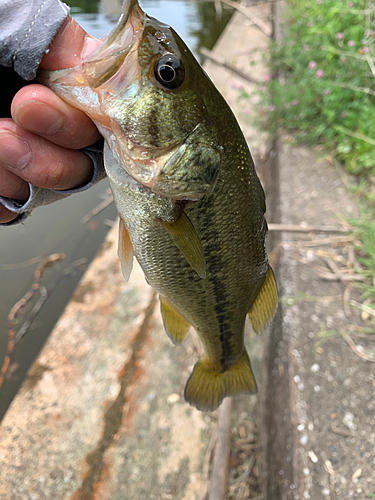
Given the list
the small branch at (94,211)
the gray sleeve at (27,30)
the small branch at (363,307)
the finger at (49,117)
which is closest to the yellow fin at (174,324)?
the finger at (49,117)

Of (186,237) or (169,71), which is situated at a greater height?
(169,71)

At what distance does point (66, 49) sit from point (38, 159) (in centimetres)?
32

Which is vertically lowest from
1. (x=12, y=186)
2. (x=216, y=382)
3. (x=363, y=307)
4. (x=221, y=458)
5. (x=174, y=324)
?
(x=221, y=458)

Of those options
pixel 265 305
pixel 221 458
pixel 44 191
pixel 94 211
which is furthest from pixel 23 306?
pixel 265 305

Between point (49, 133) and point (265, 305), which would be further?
point (265, 305)

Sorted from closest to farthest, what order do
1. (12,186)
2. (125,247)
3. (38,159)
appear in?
(38,159), (12,186), (125,247)

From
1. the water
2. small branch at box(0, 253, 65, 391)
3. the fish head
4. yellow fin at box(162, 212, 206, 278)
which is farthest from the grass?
small branch at box(0, 253, 65, 391)

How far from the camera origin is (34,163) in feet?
3.59

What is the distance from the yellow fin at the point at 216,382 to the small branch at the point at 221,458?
2.38 ft

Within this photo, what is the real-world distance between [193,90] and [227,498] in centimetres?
224

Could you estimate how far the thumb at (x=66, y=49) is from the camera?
1.01 meters

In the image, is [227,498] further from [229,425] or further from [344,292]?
[344,292]

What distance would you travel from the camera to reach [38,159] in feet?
3.60

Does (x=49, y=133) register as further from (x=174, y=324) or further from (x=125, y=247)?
(x=174, y=324)
